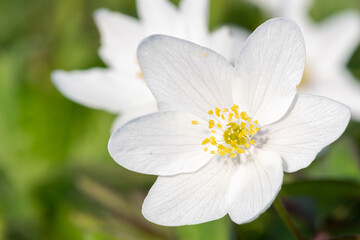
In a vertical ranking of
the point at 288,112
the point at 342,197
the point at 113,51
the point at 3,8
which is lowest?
the point at 3,8

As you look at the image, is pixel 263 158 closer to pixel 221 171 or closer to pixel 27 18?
pixel 221 171

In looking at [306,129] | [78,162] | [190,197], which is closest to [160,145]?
[190,197]

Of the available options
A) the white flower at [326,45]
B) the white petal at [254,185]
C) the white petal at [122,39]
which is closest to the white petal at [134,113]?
the white petal at [122,39]

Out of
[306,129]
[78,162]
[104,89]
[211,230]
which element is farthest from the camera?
[78,162]

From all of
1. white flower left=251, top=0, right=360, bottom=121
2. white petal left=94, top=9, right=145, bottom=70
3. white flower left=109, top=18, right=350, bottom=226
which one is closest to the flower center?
white flower left=109, top=18, right=350, bottom=226

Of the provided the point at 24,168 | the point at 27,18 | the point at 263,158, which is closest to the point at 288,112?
the point at 263,158

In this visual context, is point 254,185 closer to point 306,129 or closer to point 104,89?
point 306,129

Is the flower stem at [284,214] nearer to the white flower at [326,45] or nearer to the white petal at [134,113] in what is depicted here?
the white petal at [134,113]
